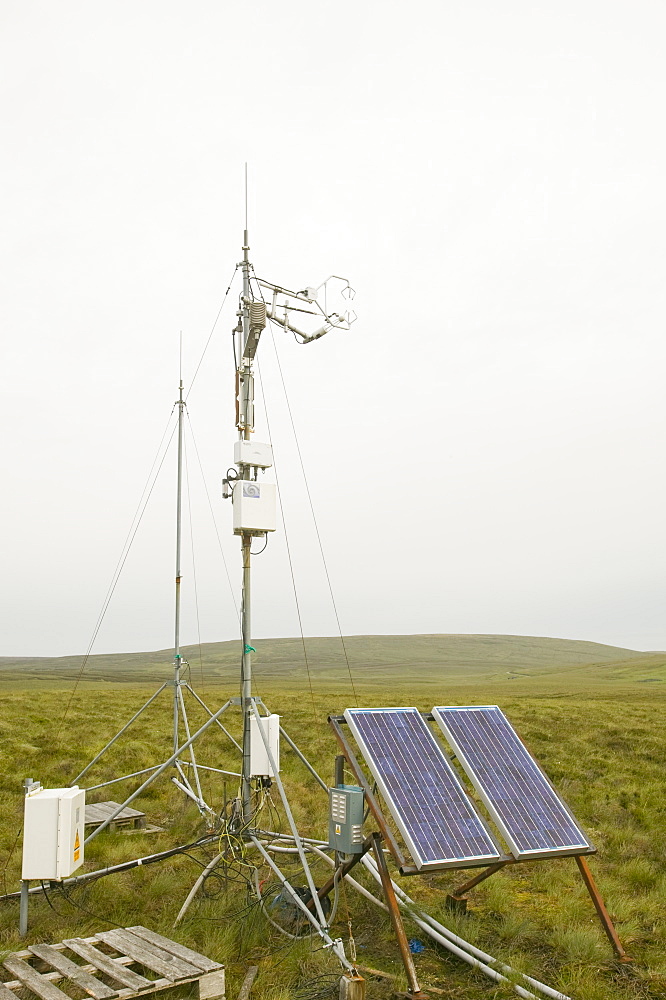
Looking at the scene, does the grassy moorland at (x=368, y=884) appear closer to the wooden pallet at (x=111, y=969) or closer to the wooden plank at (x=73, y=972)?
the wooden pallet at (x=111, y=969)

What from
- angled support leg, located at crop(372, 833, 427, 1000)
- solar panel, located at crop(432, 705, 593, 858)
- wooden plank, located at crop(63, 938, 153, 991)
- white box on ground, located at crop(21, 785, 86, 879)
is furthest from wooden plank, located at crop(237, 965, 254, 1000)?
solar panel, located at crop(432, 705, 593, 858)

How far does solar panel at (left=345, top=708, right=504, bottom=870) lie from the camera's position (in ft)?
21.1

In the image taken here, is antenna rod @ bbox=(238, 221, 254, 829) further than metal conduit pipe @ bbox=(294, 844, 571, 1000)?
Yes

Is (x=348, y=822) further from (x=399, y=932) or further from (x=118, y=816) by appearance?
(x=118, y=816)

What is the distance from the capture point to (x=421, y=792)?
22.8 feet

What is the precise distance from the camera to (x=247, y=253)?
9664 millimetres

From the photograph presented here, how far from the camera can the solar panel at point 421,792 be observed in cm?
642

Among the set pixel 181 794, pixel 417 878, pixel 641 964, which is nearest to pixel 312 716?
pixel 181 794

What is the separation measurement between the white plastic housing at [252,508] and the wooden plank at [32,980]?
4.73m

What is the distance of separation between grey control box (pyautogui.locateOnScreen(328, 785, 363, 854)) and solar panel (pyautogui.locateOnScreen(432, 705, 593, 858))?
116 cm

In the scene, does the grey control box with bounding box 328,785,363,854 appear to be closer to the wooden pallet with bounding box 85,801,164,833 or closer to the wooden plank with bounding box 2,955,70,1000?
the wooden plank with bounding box 2,955,70,1000

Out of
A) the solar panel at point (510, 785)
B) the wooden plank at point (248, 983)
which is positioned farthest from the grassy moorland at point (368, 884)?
the solar panel at point (510, 785)

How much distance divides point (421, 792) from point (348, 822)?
2.46 feet

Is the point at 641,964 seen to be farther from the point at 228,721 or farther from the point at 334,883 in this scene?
the point at 228,721
